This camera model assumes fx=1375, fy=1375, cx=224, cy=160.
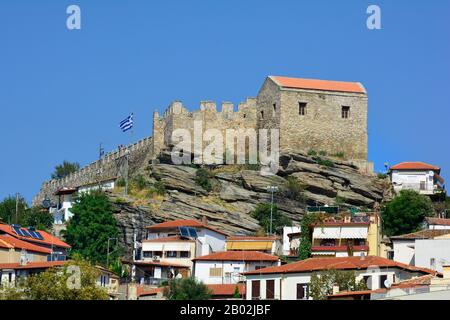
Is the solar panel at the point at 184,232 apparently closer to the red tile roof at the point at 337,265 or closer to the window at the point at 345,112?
the red tile roof at the point at 337,265

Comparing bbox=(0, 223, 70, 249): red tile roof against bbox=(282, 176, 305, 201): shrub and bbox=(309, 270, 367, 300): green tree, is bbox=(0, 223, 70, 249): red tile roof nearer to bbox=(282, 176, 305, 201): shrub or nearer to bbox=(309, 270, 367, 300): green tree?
bbox=(282, 176, 305, 201): shrub

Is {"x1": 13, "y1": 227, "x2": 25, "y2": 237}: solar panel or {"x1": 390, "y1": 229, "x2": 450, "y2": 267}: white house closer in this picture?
{"x1": 390, "y1": 229, "x2": 450, "y2": 267}: white house

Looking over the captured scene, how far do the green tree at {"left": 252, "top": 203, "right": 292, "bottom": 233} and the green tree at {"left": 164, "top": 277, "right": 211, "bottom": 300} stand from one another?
2414 centimetres

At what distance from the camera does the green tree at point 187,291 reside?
2201 inches

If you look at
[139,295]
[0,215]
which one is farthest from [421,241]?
[0,215]

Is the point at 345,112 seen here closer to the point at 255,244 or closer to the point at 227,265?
the point at 255,244

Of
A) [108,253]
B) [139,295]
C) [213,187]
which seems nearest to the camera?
[139,295]

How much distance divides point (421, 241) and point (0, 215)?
36.5m

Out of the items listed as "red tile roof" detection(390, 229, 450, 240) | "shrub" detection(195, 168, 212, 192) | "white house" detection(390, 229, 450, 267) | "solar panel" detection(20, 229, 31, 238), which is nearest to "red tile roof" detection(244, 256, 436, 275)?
"white house" detection(390, 229, 450, 267)

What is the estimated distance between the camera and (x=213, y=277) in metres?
66.9

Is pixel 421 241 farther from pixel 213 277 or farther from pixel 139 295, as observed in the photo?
pixel 139 295

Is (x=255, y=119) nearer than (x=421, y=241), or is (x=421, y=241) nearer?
(x=421, y=241)

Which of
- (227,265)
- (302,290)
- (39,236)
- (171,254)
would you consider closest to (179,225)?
(171,254)

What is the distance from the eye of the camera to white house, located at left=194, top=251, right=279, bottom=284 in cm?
6625
